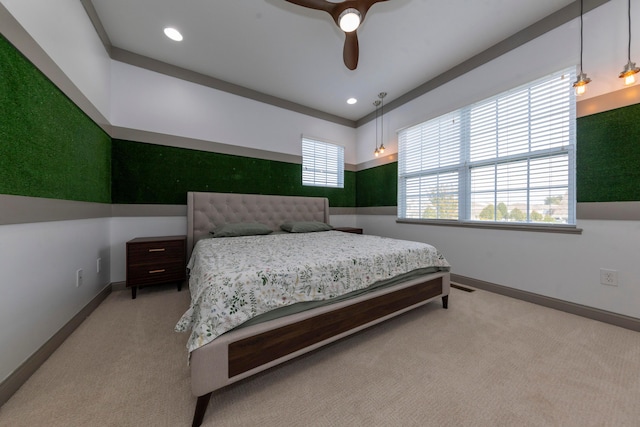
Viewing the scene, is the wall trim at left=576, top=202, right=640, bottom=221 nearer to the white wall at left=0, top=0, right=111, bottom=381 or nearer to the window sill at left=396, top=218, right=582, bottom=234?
the window sill at left=396, top=218, right=582, bottom=234

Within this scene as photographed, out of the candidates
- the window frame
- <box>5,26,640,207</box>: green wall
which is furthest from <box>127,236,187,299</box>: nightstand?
the window frame

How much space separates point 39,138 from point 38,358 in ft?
5.00

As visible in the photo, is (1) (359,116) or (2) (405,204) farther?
(1) (359,116)

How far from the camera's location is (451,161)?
334cm

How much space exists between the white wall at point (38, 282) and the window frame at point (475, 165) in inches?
166

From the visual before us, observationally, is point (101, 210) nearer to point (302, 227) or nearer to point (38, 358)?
point (38, 358)

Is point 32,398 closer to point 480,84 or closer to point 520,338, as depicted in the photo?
point 520,338

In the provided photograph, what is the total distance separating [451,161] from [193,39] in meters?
3.84

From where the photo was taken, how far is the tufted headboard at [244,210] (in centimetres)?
318

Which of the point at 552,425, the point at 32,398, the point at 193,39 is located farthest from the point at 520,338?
the point at 193,39

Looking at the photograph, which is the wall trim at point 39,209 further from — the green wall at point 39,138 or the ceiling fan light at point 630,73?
the ceiling fan light at point 630,73

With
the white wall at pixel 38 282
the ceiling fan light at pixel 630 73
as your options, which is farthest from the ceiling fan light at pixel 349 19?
the white wall at pixel 38 282

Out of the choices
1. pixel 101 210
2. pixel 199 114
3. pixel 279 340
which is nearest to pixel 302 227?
pixel 279 340

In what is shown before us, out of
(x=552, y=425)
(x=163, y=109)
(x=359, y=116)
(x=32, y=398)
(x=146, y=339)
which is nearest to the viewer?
(x=552, y=425)
